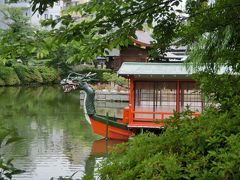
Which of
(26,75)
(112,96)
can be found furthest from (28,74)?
(112,96)

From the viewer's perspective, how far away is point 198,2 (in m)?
3.27

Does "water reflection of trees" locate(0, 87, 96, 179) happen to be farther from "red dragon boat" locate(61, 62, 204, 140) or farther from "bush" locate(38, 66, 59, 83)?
"bush" locate(38, 66, 59, 83)

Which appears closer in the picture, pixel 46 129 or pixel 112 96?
pixel 46 129

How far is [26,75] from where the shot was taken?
119 ft

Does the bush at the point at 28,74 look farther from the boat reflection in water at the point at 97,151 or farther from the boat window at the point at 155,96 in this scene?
the boat window at the point at 155,96

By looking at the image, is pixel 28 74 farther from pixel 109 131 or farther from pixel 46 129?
pixel 109 131

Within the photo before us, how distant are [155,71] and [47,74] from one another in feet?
86.0

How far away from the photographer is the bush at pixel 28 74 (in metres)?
35.6

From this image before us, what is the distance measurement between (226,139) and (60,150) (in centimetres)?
935

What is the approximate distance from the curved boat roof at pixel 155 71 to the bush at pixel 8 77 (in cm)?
2334

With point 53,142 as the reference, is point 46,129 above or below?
above

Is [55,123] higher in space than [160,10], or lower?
lower

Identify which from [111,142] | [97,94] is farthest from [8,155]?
[97,94]

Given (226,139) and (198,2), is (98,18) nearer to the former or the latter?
(198,2)
